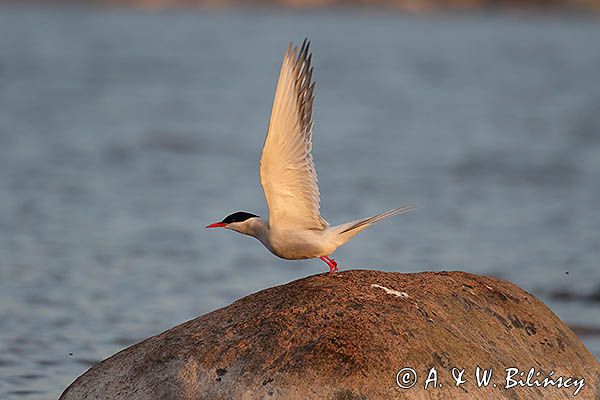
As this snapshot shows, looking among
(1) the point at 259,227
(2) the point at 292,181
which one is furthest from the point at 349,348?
(2) the point at 292,181

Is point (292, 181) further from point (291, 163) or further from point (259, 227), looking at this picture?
point (259, 227)

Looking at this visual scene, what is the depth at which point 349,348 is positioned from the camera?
5.18m

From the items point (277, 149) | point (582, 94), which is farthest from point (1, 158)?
point (582, 94)

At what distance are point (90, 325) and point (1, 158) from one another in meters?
8.76

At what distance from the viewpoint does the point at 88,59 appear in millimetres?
33594

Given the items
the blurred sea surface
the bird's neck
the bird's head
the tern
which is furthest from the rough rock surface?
the blurred sea surface

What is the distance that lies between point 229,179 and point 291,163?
33.0 ft

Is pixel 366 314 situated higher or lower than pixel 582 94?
lower

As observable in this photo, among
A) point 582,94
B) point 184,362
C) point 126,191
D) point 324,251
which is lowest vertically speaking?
point 184,362

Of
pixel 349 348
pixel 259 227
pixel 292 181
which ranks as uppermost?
pixel 292 181

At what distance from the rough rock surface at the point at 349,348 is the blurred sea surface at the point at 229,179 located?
1.88 m

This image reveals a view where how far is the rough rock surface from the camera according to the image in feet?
16.8

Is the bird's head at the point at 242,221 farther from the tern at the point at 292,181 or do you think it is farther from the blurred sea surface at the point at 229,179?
the blurred sea surface at the point at 229,179

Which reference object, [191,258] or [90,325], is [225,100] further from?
[90,325]
